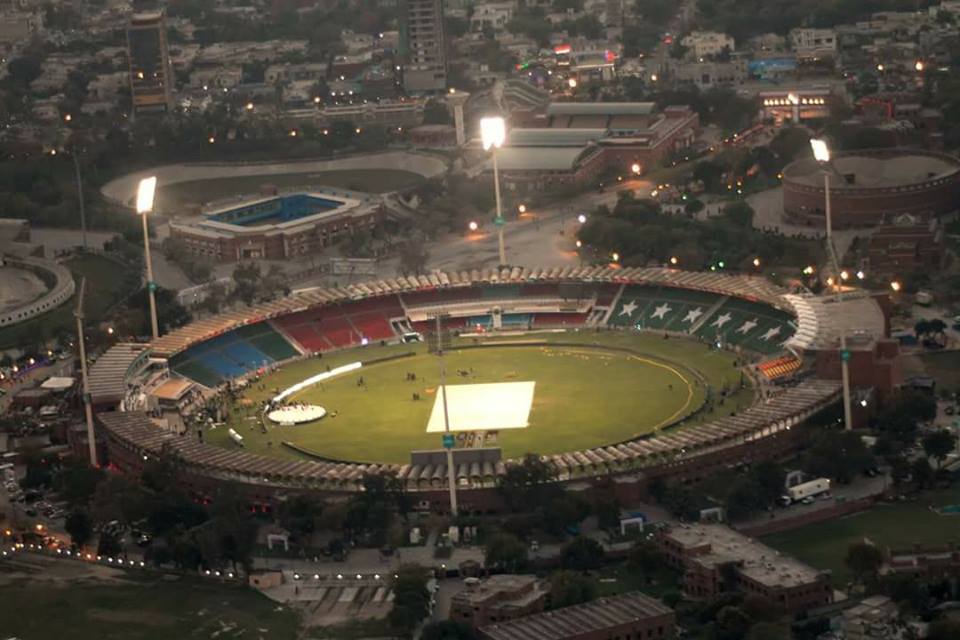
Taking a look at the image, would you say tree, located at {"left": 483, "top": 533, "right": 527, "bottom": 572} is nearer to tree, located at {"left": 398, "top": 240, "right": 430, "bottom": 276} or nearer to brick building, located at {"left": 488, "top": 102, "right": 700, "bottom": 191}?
tree, located at {"left": 398, "top": 240, "right": 430, "bottom": 276}

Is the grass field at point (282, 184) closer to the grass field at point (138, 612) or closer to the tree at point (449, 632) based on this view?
the grass field at point (138, 612)

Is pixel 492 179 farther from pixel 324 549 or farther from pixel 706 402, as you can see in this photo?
pixel 324 549

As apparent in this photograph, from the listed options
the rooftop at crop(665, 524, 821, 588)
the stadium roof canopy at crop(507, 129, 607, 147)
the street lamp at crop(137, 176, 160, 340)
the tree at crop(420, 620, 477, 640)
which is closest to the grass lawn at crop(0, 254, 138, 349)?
the street lamp at crop(137, 176, 160, 340)

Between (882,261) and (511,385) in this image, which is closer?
(511,385)

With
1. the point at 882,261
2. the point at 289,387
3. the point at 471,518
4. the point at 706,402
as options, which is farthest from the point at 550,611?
the point at 882,261

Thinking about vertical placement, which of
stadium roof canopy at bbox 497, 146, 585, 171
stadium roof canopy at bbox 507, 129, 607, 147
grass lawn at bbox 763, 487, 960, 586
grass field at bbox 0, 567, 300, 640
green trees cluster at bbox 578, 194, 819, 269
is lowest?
grass field at bbox 0, 567, 300, 640

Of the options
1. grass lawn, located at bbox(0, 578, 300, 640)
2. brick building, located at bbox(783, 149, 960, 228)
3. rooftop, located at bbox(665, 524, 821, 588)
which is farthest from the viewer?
brick building, located at bbox(783, 149, 960, 228)
